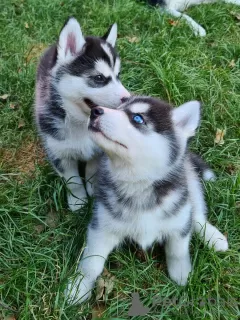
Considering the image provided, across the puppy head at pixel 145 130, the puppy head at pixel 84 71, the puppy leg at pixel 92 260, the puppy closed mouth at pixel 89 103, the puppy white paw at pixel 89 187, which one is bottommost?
the puppy white paw at pixel 89 187

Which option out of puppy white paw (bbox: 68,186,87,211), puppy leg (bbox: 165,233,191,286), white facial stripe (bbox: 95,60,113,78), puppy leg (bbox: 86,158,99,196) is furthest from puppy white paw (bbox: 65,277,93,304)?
white facial stripe (bbox: 95,60,113,78)

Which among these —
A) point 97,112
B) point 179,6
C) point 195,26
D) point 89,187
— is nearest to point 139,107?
point 97,112

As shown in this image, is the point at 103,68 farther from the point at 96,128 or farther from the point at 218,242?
the point at 218,242

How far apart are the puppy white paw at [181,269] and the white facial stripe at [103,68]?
1.65m

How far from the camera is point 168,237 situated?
10.6 ft

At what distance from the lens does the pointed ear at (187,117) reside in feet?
9.79

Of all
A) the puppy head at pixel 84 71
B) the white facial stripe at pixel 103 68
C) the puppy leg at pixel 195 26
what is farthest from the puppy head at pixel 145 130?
the puppy leg at pixel 195 26

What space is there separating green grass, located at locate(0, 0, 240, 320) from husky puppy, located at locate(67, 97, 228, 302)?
0.19 metres

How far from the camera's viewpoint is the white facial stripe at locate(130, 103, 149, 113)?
2.93 meters

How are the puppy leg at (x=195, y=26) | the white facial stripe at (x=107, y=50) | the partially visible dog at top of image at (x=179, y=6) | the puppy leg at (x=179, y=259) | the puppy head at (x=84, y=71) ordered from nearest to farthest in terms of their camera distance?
the puppy leg at (x=179, y=259), the puppy head at (x=84, y=71), the white facial stripe at (x=107, y=50), the puppy leg at (x=195, y=26), the partially visible dog at top of image at (x=179, y=6)

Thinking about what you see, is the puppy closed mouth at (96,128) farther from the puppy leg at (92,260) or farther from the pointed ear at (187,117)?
the puppy leg at (92,260)

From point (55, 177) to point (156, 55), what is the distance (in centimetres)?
222

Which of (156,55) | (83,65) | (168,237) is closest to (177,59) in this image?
(156,55)

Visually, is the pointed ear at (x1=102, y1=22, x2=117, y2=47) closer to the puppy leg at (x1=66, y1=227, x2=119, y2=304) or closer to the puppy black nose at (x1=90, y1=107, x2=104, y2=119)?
the puppy black nose at (x1=90, y1=107, x2=104, y2=119)
